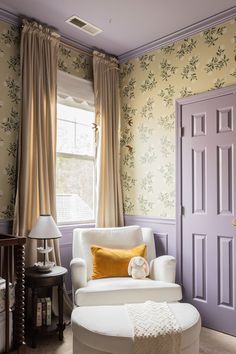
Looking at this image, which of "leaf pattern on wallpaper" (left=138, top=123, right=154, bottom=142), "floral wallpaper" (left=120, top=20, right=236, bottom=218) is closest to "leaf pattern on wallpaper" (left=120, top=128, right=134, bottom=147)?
"floral wallpaper" (left=120, top=20, right=236, bottom=218)

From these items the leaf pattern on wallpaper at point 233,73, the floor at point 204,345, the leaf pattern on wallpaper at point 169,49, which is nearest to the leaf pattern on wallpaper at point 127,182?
the leaf pattern on wallpaper at point 169,49

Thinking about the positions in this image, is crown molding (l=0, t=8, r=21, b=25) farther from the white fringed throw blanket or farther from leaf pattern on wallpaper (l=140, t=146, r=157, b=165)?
the white fringed throw blanket

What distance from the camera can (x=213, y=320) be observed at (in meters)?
2.88

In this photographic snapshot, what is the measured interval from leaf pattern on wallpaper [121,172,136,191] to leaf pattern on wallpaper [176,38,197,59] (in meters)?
1.36

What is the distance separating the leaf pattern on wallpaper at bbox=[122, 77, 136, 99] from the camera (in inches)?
145

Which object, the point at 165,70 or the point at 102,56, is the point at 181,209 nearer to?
the point at 165,70

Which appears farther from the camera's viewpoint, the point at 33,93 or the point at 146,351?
the point at 33,93

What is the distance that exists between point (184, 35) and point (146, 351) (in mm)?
2759

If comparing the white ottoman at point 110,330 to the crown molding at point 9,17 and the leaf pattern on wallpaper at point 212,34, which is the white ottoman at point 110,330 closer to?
the leaf pattern on wallpaper at point 212,34

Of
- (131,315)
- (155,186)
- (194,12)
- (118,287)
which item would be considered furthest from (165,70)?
(131,315)

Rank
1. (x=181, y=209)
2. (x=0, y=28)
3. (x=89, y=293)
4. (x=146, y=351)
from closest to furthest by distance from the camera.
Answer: (x=146, y=351), (x=89, y=293), (x=0, y=28), (x=181, y=209)

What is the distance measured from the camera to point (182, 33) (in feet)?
10.4

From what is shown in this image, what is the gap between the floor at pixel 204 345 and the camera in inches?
96.7

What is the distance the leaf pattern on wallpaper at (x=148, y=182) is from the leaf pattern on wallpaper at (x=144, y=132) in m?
0.38
